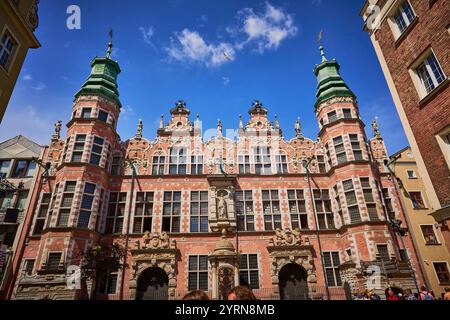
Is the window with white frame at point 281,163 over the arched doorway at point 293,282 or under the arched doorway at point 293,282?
over

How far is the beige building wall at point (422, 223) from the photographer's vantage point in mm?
23258

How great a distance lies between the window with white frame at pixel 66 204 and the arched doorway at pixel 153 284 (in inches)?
270

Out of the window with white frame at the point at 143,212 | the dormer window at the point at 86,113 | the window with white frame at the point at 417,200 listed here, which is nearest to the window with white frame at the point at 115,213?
the window with white frame at the point at 143,212

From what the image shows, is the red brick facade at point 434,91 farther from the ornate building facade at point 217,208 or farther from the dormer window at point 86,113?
the dormer window at point 86,113

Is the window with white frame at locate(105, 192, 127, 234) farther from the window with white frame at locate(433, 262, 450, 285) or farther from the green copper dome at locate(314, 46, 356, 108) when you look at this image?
the window with white frame at locate(433, 262, 450, 285)

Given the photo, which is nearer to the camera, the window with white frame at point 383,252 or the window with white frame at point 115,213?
the window with white frame at point 383,252

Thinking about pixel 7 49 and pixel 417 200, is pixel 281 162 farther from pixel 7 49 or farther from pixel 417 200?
pixel 7 49

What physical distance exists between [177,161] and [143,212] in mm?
5479

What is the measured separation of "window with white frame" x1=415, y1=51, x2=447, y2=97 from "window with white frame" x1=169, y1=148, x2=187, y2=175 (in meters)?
18.4

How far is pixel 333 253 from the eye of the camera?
69.7 ft

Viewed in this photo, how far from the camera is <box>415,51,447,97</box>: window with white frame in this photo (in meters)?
10.2

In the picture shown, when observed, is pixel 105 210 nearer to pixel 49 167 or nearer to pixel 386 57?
pixel 49 167
